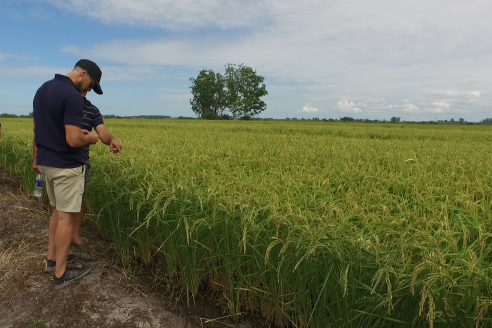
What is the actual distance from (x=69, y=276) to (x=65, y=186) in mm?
766

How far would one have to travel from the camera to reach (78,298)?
2.60 m

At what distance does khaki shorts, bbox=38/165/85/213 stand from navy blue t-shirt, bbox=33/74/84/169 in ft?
0.17

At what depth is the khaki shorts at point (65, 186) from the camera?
2.67 meters

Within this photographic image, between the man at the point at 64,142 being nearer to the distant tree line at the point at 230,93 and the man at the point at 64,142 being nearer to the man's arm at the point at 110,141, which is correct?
the man's arm at the point at 110,141

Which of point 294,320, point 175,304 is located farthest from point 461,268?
point 175,304

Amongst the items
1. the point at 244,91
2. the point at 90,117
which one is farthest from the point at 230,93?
the point at 90,117

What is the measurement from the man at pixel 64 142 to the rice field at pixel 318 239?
41 centimetres

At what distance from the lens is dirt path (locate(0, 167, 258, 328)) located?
240 cm

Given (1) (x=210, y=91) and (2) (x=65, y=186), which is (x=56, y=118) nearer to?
(2) (x=65, y=186)

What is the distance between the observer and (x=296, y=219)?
2018mm

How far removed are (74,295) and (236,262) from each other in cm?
143

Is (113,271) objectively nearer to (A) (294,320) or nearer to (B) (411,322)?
(A) (294,320)


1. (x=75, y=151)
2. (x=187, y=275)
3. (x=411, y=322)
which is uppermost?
(x=75, y=151)

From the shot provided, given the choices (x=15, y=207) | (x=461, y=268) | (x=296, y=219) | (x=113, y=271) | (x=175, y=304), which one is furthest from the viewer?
(x=15, y=207)
